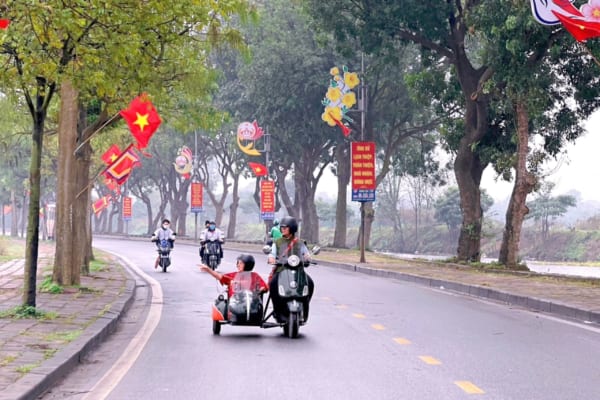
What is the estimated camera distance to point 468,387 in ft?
28.6


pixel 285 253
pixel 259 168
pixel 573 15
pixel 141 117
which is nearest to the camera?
pixel 285 253

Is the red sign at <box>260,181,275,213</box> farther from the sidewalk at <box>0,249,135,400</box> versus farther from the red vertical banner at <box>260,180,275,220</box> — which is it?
the sidewalk at <box>0,249,135,400</box>

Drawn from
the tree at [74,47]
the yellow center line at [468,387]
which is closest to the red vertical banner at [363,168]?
the tree at [74,47]

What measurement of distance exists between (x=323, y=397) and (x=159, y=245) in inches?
875

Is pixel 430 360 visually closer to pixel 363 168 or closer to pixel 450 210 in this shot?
pixel 363 168

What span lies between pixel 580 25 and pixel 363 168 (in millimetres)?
19106

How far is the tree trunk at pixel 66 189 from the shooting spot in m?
19.2

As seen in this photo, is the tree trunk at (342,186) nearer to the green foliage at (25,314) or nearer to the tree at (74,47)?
the tree at (74,47)

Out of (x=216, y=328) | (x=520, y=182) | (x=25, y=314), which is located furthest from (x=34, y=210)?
(x=520, y=182)

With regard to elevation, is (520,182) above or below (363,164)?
below

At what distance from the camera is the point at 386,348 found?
1146 centimetres

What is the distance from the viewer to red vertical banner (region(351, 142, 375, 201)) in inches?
1433

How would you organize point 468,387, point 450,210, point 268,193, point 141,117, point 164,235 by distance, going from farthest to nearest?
point 450,210 → point 268,193 → point 164,235 → point 141,117 → point 468,387

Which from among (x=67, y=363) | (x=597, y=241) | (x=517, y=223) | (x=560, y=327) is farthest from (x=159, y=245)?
(x=597, y=241)
